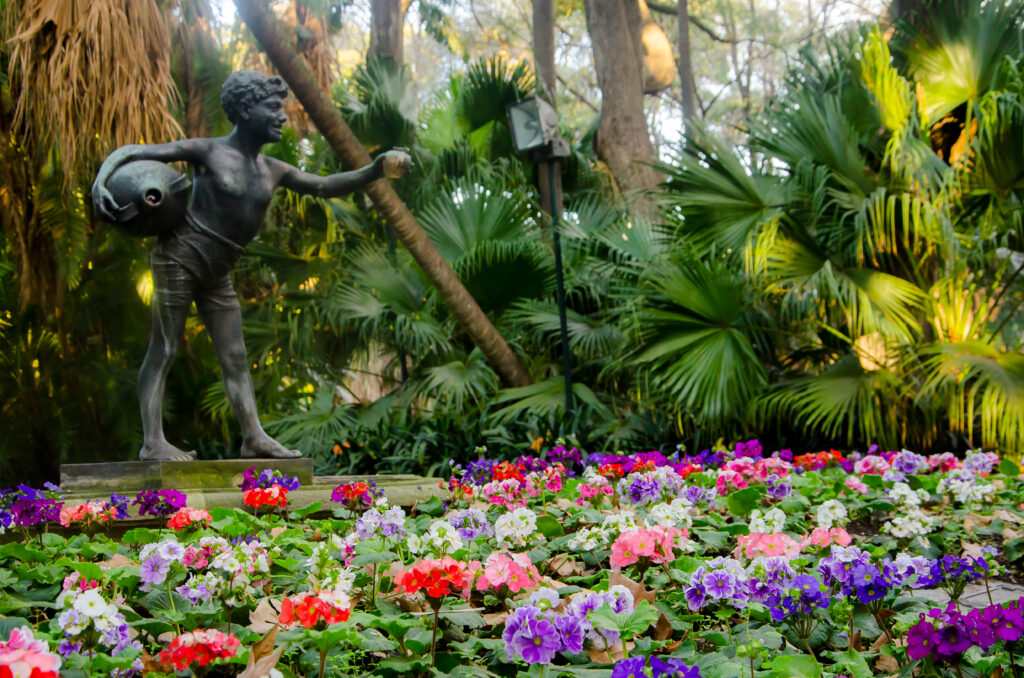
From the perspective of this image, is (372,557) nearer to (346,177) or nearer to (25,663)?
(25,663)

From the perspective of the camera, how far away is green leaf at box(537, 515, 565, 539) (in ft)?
9.14

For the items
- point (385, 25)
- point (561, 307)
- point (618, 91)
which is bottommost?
point (561, 307)

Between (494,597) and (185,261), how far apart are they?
2522mm

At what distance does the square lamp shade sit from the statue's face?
3.85 meters

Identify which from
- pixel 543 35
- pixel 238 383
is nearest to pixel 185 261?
pixel 238 383

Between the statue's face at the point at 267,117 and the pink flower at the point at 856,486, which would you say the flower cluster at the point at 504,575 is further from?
the statue's face at the point at 267,117

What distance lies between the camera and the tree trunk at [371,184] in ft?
21.7

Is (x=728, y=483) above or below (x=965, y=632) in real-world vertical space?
below

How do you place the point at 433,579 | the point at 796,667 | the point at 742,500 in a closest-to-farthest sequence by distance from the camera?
1. the point at 796,667
2. the point at 433,579
3. the point at 742,500

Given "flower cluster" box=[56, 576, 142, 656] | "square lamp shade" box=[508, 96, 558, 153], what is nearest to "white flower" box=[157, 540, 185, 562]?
"flower cluster" box=[56, 576, 142, 656]

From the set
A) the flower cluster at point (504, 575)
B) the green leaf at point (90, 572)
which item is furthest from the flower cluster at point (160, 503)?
the flower cluster at point (504, 575)

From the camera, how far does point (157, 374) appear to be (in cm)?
401

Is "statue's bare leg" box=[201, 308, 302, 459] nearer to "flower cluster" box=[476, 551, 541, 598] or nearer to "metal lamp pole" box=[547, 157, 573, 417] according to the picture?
"flower cluster" box=[476, 551, 541, 598]

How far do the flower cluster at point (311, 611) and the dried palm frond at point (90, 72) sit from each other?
5.10m
